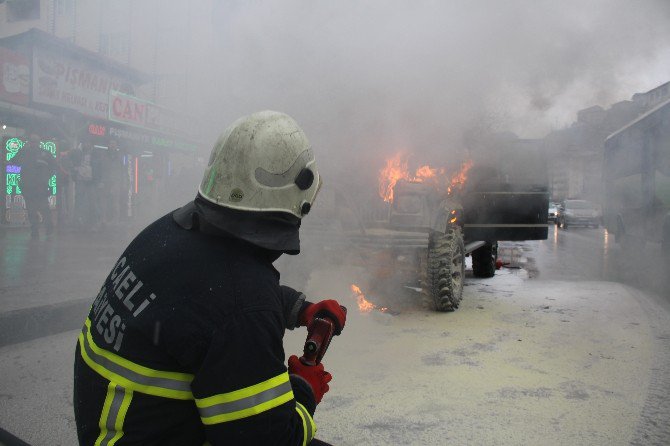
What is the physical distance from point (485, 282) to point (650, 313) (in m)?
2.34

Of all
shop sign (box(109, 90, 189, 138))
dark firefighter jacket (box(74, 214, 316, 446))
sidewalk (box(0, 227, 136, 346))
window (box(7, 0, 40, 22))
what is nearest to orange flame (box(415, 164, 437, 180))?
sidewalk (box(0, 227, 136, 346))

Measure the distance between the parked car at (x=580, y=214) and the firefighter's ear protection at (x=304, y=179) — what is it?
74.6 feet

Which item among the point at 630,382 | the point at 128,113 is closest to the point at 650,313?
the point at 630,382

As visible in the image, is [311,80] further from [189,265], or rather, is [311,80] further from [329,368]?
[189,265]

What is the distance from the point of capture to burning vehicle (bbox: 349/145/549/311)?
16.2ft

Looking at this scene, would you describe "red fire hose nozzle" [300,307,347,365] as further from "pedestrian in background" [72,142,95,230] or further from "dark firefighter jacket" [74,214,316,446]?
"pedestrian in background" [72,142,95,230]

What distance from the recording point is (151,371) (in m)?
1.04

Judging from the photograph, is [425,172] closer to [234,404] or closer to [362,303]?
[362,303]

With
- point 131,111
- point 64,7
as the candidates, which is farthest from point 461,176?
point 131,111

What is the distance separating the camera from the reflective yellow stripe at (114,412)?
3.47 feet

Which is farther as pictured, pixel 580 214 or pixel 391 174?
pixel 580 214

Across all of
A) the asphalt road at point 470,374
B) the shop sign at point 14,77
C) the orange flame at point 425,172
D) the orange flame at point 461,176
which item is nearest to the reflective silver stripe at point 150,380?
the asphalt road at point 470,374

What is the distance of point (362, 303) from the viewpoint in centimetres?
515

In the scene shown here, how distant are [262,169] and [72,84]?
10629mm
